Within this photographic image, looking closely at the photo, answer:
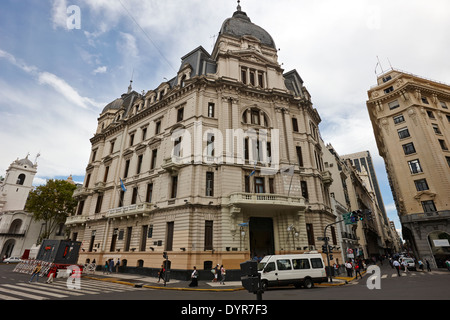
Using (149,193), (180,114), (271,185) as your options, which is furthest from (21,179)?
(271,185)

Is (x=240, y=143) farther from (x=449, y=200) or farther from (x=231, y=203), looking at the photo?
(x=449, y=200)

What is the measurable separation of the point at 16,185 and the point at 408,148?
89.1m

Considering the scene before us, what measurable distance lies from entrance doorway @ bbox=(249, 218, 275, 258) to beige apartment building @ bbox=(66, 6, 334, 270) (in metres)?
0.11

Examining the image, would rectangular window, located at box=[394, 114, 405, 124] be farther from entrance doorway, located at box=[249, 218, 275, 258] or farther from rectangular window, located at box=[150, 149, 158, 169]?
rectangular window, located at box=[150, 149, 158, 169]

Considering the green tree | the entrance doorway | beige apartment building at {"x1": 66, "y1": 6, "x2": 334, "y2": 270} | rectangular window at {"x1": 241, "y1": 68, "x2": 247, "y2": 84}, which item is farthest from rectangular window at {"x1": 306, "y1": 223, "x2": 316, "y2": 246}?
the green tree

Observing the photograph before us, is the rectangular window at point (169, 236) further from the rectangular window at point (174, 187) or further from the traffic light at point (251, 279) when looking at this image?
the traffic light at point (251, 279)

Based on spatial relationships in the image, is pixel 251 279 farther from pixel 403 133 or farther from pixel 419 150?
pixel 403 133

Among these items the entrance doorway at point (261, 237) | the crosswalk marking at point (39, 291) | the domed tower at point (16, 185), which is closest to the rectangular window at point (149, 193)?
the entrance doorway at point (261, 237)

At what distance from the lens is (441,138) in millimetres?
38406

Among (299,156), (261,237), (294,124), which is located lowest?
(261,237)

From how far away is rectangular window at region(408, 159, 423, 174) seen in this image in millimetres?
37406

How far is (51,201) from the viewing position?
45.1m

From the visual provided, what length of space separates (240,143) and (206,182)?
19.1 ft
